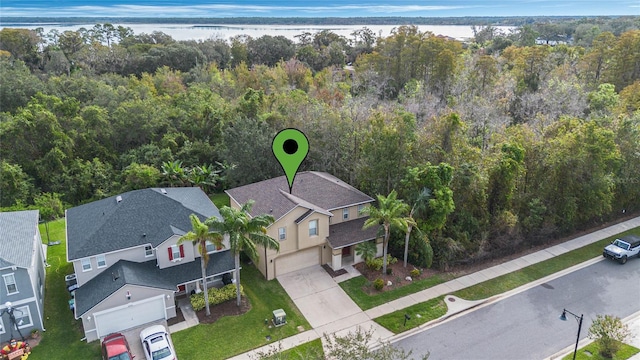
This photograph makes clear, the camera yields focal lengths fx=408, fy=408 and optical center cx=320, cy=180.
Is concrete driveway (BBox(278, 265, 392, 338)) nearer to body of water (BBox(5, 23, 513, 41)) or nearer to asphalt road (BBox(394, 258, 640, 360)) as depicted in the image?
asphalt road (BBox(394, 258, 640, 360))

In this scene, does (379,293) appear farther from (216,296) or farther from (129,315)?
(129,315)

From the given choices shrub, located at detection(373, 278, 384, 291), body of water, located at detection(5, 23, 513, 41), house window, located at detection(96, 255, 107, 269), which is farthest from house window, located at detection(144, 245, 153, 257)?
body of water, located at detection(5, 23, 513, 41)

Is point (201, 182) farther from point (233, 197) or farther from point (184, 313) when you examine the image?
point (184, 313)


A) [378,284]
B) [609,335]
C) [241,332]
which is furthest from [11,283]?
[609,335]

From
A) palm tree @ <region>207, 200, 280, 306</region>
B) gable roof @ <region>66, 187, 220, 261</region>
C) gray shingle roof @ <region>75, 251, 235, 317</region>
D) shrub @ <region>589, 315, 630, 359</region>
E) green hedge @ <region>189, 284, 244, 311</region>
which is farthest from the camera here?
green hedge @ <region>189, 284, 244, 311</region>

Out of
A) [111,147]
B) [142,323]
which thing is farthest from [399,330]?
[111,147]

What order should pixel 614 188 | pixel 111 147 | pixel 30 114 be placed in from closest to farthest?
pixel 614 188, pixel 30 114, pixel 111 147
